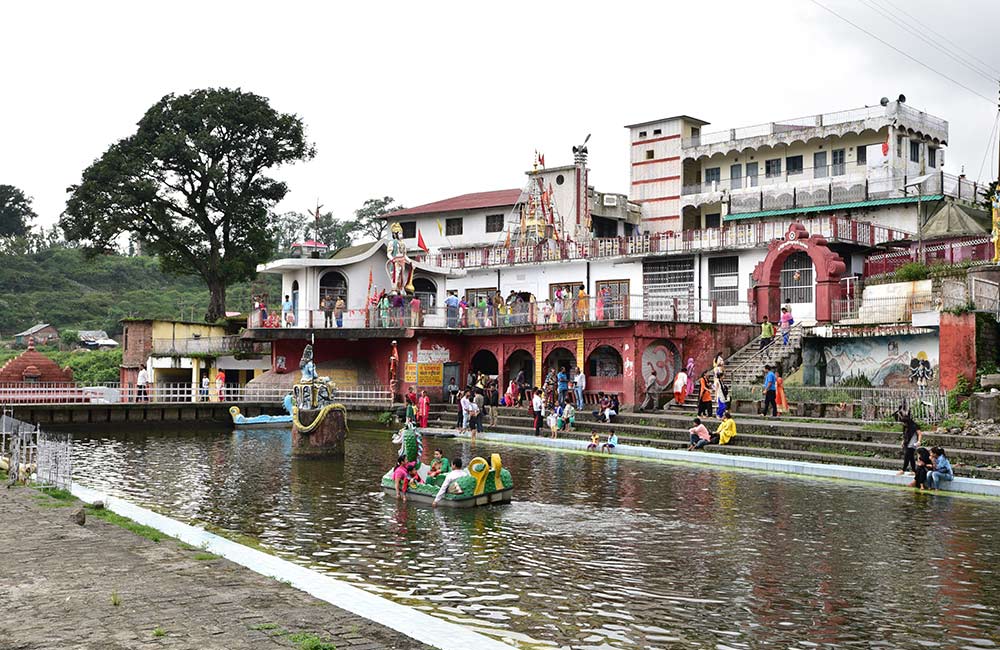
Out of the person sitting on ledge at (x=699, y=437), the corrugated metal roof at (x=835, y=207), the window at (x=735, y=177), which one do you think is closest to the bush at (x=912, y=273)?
the corrugated metal roof at (x=835, y=207)

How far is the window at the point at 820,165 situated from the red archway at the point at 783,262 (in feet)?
35.2

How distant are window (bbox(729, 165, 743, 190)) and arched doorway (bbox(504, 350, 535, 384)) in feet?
53.8

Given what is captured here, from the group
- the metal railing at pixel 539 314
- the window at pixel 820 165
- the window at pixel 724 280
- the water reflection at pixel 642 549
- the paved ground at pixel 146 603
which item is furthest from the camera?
the window at pixel 820 165

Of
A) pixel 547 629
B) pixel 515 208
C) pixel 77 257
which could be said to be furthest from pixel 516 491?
pixel 77 257

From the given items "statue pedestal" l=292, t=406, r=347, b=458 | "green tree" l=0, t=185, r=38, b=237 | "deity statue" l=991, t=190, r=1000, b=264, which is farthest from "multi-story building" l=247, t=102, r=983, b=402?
"green tree" l=0, t=185, r=38, b=237

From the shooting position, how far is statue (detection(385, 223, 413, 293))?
143ft

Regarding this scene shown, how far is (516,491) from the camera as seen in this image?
20.2 meters

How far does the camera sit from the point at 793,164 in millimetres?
49844

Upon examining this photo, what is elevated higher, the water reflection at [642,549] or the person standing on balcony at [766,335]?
the person standing on balcony at [766,335]

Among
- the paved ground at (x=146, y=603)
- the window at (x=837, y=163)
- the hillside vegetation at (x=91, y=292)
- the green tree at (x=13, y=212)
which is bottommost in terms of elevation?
the paved ground at (x=146, y=603)

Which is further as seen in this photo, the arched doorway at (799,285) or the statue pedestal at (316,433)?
the arched doorway at (799,285)

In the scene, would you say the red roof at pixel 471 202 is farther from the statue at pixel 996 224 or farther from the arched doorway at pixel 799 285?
the statue at pixel 996 224

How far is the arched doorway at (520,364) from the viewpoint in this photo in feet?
144

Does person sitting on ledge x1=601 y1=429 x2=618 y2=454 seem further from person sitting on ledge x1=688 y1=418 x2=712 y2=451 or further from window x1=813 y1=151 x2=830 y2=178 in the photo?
window x1=813 y1=151 x2=830 y2=178
